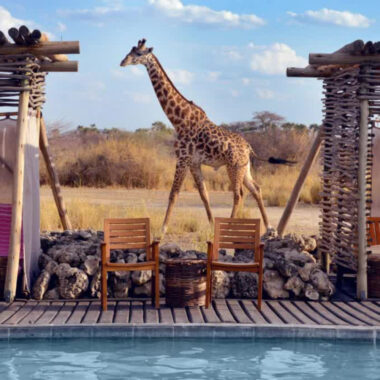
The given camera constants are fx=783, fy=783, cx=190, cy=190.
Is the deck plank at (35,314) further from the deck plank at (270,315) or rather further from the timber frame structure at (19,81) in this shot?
the deck plank at (270,315)

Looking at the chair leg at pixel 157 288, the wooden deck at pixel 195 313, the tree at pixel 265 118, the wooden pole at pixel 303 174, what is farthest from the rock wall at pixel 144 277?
the tree at pixel 265 118

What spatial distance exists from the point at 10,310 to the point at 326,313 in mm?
3076

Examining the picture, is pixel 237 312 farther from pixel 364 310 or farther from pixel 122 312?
pixel 364 310

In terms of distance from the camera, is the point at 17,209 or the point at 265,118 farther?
the point at 265,118

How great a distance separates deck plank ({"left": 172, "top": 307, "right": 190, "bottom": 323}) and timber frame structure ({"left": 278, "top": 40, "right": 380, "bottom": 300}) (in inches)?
78.5

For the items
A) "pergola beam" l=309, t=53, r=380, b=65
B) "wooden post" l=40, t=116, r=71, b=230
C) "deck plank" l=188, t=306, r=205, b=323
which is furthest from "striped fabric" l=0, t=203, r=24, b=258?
"pergola beam" l=309, t=53, r=380, b=65

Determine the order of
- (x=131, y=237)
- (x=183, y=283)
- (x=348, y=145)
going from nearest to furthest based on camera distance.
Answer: (x=183, y=283)
(x=131, y=237)
(x=348, y=145)

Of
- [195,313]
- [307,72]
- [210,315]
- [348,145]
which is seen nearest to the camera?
[210,315]

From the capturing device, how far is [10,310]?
7.61m

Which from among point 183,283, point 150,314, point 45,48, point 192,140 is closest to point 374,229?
point 183,283

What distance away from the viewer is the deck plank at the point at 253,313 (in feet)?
23.6

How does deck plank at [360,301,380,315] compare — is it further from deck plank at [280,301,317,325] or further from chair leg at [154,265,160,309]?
chair leg at [154,265,160,309]

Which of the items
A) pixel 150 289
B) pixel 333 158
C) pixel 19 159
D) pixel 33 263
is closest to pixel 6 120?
pixel 19 159

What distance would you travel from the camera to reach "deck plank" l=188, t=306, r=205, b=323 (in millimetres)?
7203
